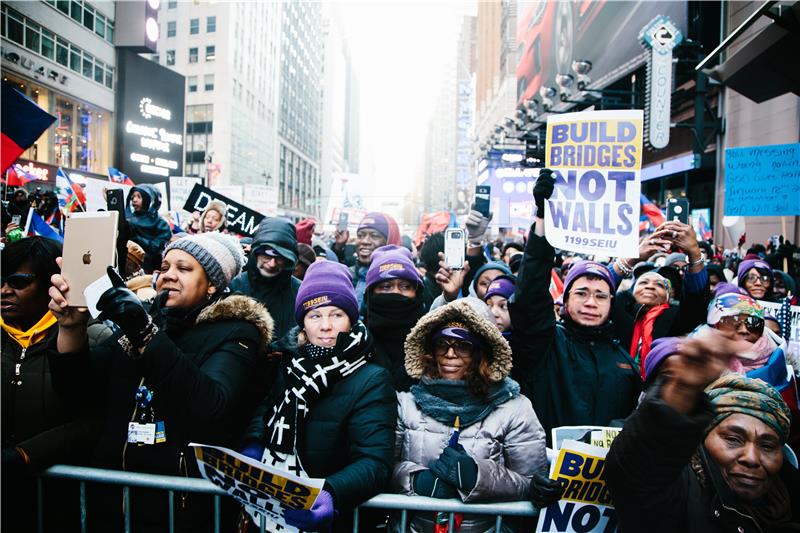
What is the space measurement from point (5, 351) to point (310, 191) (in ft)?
387

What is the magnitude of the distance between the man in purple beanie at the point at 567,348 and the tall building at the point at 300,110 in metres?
76.8

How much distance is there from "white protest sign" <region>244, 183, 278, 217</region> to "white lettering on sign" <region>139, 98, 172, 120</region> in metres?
21.1

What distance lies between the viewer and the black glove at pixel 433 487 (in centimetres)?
223

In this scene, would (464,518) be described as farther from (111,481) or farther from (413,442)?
(111,481)

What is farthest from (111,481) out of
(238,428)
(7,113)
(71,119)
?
(71,119)

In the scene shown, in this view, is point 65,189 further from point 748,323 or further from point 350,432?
point 748,323

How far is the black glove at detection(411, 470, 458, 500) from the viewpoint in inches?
87.7

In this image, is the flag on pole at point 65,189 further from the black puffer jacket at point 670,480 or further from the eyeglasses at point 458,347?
the black puffer jacket at point 670,480

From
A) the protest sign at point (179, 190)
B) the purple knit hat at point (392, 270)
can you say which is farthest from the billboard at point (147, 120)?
the purple knit hat at point (392, 270)

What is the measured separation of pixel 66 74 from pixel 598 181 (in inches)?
1281

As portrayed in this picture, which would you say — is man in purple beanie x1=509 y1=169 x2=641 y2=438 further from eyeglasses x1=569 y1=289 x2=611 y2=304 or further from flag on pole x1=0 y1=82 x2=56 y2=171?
flag on pole x1=0 y1=82 x2=56 y2=171

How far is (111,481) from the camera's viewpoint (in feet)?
7.19

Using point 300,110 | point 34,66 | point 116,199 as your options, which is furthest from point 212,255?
point 300,110

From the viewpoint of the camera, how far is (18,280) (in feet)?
8.12
